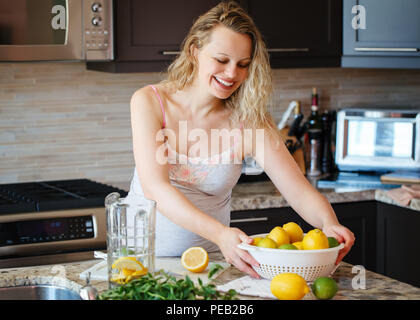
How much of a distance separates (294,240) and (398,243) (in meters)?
1.53

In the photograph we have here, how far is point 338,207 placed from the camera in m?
3.00

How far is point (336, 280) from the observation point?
5.23ft

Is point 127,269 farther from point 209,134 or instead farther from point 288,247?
point 209,134

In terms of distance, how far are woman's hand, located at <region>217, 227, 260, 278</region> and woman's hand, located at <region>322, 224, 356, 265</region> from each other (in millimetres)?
218

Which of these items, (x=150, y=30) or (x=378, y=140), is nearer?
(x=150, y=30)

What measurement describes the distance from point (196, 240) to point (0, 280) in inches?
23.0

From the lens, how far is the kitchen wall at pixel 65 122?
3.04 m

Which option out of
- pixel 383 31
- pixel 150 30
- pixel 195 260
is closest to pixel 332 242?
pixel 195 260

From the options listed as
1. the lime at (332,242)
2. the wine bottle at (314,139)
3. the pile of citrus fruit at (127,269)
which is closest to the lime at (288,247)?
the lime at (332,242)

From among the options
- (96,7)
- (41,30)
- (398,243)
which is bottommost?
(398,243)

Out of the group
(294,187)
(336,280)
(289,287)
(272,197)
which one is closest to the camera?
(289,287)

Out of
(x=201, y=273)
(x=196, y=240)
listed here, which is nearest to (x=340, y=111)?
(x=196, y=240)

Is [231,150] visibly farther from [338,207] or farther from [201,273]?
[338,207]

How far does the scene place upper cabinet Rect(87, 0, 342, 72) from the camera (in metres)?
2.88
